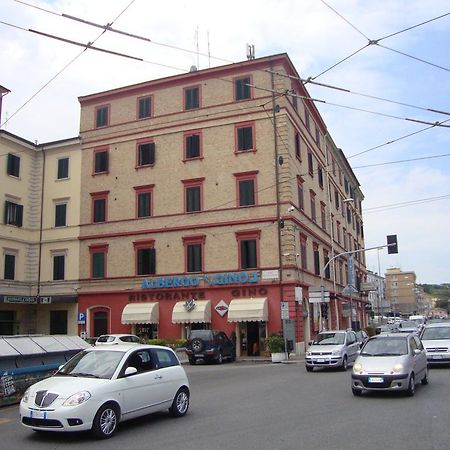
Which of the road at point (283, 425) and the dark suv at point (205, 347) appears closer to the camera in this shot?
the road at point (283, 425)

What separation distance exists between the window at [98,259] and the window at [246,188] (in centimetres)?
1051

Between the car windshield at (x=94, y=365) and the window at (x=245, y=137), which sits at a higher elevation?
the window at (x=245, y=137)

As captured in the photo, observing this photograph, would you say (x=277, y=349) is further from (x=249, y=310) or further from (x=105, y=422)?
(x=105, y=422)

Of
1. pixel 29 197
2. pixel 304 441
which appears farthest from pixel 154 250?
pixel 304 441

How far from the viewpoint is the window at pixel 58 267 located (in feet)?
130

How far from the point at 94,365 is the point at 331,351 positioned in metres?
13.9

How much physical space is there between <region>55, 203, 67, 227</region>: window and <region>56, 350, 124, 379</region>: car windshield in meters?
30.6

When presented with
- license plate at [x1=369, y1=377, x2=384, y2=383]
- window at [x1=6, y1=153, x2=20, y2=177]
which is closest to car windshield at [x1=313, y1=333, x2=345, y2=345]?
license plate at [x1=369, y1=377, x2=384, y2=383]

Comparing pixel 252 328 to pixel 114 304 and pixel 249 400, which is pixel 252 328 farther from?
pixel 249 400

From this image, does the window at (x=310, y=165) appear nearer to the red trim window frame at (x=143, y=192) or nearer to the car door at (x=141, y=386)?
the red trim window frame at (x=143, y=192)

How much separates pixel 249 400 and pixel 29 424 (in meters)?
6.29

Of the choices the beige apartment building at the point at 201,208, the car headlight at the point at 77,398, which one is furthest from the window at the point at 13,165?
the car headlight at the point at 77,398

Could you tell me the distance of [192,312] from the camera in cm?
3438

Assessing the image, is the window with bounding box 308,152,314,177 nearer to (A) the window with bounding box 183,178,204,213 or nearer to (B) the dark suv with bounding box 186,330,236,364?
(A) the window with bounding box 183,178,204,213
